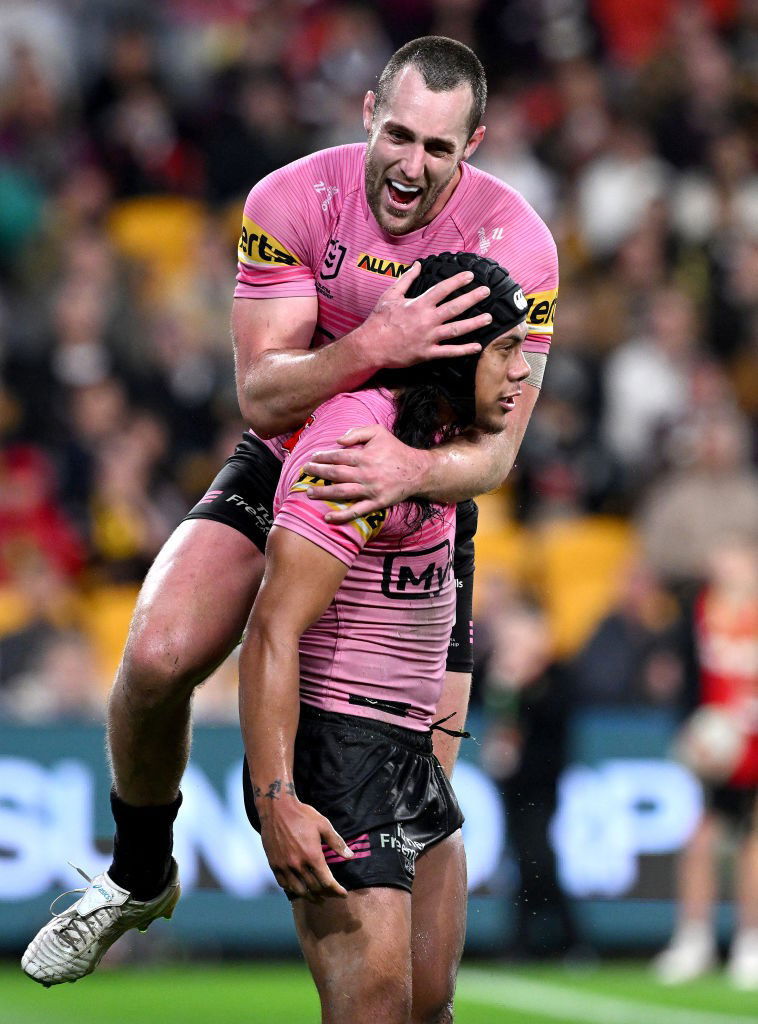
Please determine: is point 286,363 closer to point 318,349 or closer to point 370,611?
point 318,349

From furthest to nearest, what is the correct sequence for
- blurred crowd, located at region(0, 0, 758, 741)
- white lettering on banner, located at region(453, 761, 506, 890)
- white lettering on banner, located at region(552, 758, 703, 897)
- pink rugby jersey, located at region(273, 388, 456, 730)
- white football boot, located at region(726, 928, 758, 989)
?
blurred crowd, located at region(0, 0, 758, 741)
white lettering on banner, located at region(552, 758, 703, 897)
white lettering on banner, located at region(453, 761, 506, 890)
white football boot, located at region(726, 928, 758, 989)
pink rugby jersey, located at region(273, 388, 456, 730)

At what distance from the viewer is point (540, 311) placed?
5.09m

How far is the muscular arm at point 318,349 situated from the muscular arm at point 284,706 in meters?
0.50

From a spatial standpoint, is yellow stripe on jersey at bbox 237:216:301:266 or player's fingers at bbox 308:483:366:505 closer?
player's fingers at bbox 308:483:366:505

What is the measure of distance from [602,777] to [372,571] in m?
5.77

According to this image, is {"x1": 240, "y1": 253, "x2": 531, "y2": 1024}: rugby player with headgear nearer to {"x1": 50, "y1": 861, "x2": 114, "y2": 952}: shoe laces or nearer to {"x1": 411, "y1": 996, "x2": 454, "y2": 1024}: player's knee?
{"x1": 411, "y1": 996, "x2": 454, "y2": 1024}: player's knee

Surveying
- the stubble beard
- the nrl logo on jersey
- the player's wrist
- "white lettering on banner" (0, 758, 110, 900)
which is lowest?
"white lettering on banner" (0, 758, 110, 900)

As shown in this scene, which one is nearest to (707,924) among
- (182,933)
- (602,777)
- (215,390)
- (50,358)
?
(602,777)

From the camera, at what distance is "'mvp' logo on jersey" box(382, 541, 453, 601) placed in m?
4.66

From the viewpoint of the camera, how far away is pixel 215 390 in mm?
11477

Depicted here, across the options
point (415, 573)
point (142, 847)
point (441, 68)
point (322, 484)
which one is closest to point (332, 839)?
point (415, 573)

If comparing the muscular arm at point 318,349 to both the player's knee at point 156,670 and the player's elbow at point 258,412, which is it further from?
the player's knee at point 156,670

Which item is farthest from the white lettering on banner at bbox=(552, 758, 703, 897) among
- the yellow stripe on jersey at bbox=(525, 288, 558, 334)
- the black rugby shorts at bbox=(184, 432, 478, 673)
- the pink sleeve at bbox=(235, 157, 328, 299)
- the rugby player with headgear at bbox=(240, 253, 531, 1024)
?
the pink sleeve at bbox=(235, 157, 328, 299)

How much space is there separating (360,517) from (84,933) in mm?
1655
